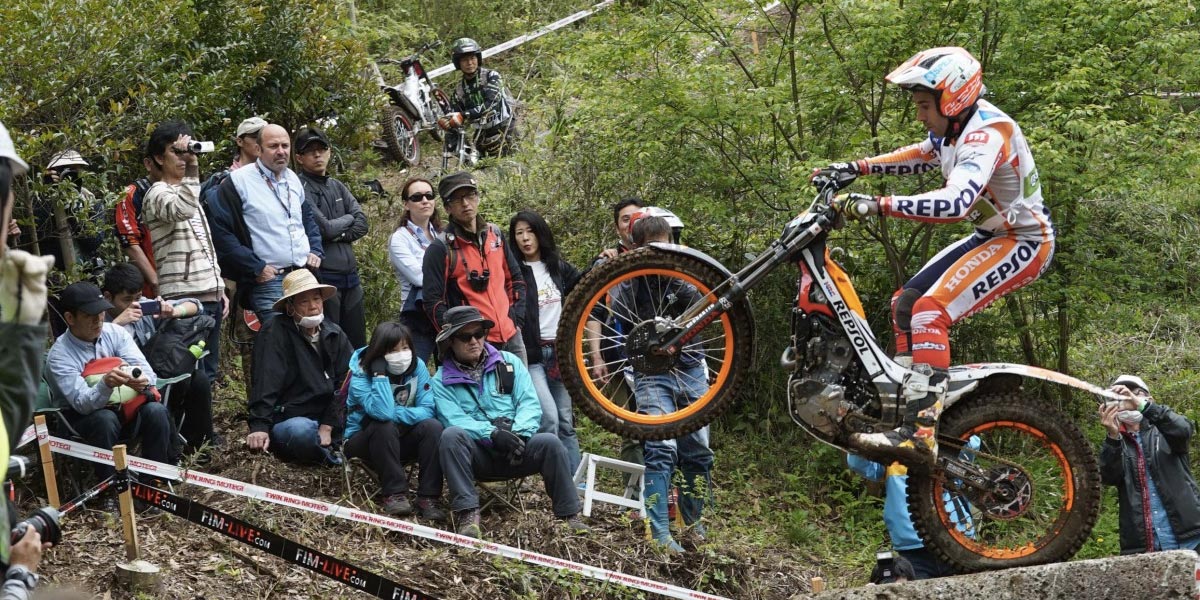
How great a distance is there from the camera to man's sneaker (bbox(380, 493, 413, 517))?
7273 millimetres

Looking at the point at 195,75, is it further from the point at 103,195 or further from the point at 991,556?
the point at 991,556

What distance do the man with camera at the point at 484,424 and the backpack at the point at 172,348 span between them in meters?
1.47

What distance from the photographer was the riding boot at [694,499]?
26.5ft

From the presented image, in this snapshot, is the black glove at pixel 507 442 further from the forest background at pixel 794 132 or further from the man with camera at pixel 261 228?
the forest background at pixel 794 132

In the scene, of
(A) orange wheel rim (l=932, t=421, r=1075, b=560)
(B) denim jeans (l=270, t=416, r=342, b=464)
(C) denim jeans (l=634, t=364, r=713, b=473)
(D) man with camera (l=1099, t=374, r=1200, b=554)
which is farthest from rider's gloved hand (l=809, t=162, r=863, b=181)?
(B) denim jeans (l=270, t=416, r=342, b=464)

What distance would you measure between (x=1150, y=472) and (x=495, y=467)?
3689 millimetres

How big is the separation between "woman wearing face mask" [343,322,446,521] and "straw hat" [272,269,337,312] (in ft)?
1.71

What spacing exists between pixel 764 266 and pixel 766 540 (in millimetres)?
3713

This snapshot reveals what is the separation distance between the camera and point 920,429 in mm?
5930

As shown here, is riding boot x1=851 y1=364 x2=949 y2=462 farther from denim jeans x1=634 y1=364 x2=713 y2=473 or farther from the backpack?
the backpack

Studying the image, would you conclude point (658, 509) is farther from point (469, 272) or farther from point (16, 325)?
point (16, 325)

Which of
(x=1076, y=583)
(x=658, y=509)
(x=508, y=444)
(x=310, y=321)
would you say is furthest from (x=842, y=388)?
(x=310, y=321)

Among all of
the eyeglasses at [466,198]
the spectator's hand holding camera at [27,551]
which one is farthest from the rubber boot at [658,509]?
the spectator's hand holding camera at [27,551]

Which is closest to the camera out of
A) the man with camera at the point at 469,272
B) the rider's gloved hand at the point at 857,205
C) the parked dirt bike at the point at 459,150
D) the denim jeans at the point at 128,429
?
the rider's gloved hand at the point at 857,205
